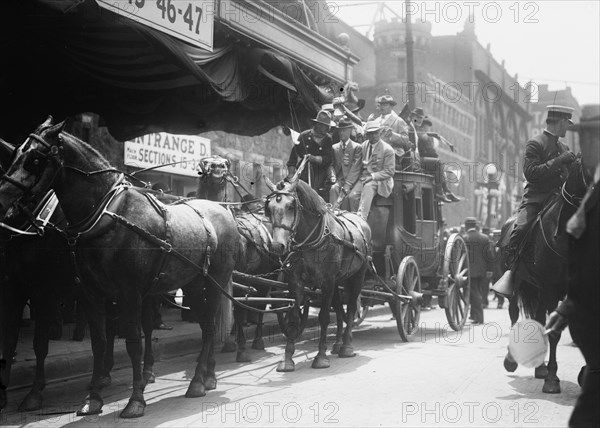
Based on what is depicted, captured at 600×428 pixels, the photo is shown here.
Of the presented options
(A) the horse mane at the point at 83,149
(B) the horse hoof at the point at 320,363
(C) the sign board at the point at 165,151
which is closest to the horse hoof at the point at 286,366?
(B) the horse hoof at the point at 320,363

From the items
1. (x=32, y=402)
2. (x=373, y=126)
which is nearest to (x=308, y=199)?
(x=373, y=126)

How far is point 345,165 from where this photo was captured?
10164mm

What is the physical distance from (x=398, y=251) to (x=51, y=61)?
5719 millimetres

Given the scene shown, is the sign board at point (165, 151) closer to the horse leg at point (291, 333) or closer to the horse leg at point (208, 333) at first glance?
the horse leg at point (291, 333)

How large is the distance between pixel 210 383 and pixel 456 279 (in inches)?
241

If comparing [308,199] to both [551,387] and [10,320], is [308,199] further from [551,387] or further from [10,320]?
[10,320]

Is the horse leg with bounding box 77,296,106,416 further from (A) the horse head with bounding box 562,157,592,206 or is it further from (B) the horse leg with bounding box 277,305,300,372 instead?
(A) the horse head with bounding box 562,157,592,206

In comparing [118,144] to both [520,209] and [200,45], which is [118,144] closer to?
[200,45]

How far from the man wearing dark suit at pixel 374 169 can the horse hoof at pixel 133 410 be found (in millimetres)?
5101

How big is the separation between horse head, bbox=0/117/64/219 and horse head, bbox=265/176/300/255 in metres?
2.64

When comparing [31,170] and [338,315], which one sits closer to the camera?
[31,170]

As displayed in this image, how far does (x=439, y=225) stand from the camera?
479 inches

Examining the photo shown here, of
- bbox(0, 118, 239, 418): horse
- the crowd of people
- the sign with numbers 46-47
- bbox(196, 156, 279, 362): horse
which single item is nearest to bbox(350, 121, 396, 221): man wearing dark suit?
the crowd of people

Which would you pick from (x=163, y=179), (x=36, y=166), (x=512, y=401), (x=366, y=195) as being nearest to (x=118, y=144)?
(x=163, y=179)
